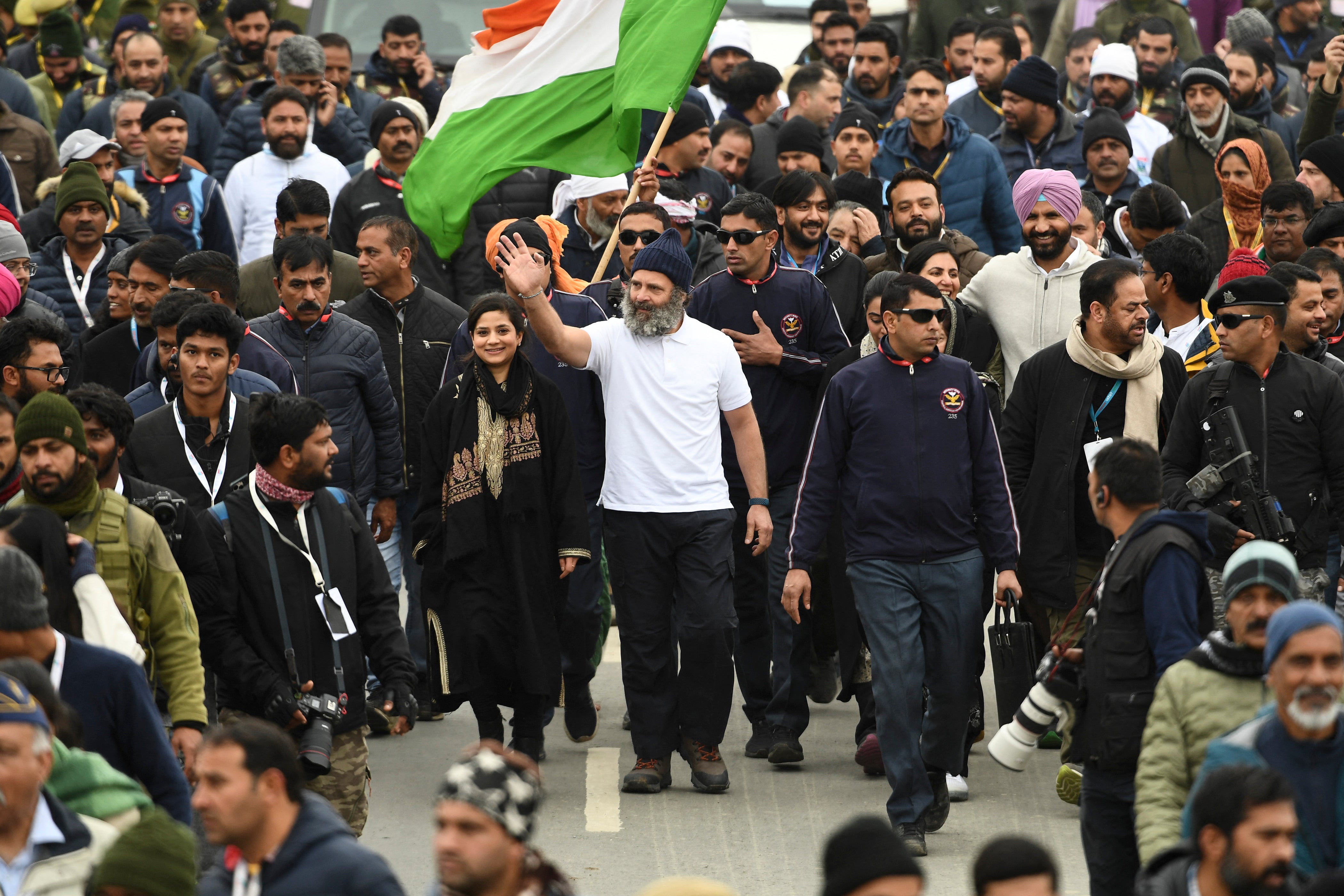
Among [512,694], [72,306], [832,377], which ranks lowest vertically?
[512,694]

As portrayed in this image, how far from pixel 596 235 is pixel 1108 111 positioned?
3492 mm

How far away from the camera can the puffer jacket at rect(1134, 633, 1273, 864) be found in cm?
568

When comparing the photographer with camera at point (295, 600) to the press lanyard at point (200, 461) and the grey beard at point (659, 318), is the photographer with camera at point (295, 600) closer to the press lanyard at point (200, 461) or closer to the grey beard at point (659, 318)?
the press lanyard at point (200, 461)

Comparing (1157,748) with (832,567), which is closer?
(1157,748)

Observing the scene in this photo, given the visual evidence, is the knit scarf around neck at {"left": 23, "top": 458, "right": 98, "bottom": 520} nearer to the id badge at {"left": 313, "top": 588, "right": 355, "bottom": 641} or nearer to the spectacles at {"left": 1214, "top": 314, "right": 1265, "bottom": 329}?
the id badge at {"left": 313, "top": 588, "right": 355, "bottom": 641}

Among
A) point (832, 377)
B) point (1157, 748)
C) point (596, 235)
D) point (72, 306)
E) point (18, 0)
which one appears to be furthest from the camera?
point (18, 0)

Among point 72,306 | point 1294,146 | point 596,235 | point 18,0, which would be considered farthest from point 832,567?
point 18,0

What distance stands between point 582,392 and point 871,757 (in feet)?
7.51

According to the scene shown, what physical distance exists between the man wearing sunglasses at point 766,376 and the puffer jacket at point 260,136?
4.81 meters

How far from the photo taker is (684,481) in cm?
891

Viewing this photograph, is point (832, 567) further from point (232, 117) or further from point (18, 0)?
point (18, 0)

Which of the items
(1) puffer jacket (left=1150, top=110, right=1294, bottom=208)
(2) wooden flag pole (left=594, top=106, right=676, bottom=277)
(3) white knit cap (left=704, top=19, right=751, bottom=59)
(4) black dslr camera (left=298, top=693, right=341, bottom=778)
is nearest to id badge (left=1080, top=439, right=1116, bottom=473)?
(4) black dslr camera (left=298, top=693, right=341, bottom=778)

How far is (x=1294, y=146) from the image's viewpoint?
46.4 feet

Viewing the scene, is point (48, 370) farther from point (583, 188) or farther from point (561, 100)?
point (583, 188)
